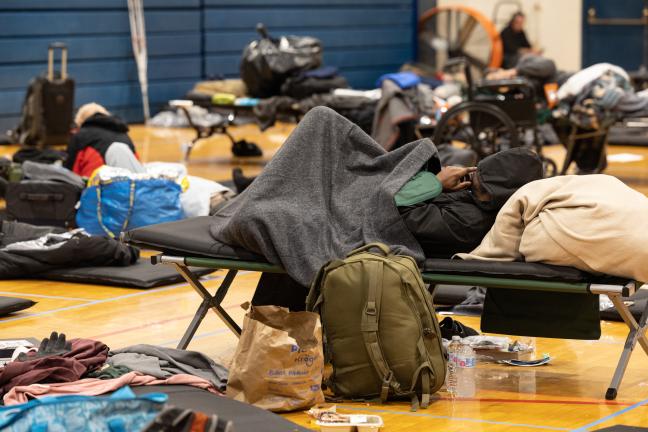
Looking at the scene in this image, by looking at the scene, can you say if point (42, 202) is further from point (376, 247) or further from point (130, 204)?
point (376, 247)

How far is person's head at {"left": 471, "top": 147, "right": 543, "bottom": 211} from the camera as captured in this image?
186 inches

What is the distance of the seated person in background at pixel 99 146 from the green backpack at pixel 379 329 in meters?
4.06

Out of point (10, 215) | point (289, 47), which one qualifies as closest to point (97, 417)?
point (10, 215)

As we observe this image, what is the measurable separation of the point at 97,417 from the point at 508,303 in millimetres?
1930

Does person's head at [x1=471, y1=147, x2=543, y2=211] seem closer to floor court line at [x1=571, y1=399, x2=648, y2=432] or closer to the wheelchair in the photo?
floor court line at [x1=571, y1=399, x2=648, y2=432]

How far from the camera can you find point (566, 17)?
60.7ft

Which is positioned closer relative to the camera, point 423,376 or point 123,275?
point 423,376

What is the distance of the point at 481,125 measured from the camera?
1023 cm

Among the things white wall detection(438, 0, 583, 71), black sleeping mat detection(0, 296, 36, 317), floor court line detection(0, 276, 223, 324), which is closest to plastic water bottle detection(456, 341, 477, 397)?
floor court line detection(0, 276, 223, 324)

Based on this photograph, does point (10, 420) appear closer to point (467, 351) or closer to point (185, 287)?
point (467, 351)

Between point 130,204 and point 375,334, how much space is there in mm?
3578

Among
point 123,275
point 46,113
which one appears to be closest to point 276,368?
point 123,275

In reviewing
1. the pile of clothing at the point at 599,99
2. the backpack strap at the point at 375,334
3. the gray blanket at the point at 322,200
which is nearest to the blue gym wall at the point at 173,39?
the pile of clothing at the point at 599,99

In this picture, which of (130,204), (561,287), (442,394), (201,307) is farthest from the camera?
(130,204)
